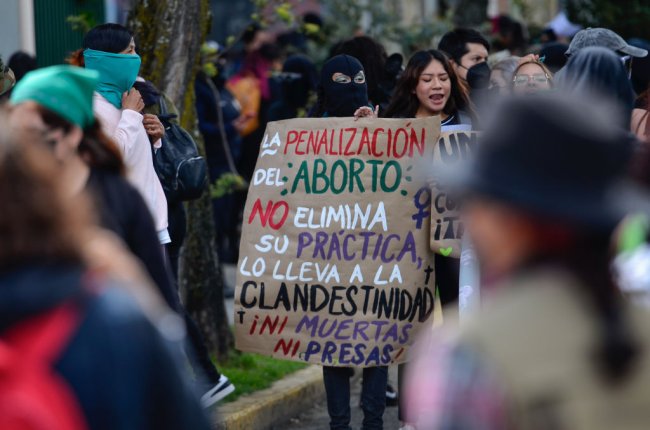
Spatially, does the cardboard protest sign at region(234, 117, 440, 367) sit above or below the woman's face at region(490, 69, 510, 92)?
below

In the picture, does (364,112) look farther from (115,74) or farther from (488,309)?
(488,309)

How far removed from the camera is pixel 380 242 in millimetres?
6859

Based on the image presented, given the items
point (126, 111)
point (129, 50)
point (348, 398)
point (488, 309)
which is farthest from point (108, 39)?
point (488, 309)

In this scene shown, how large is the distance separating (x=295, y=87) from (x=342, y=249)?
471 centimetres

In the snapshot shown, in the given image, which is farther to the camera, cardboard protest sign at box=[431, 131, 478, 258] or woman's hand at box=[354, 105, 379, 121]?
woman's hand at box=[354, 105, 379, 121]

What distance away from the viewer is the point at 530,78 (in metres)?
7.05

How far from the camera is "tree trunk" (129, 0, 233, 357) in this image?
8.02 meters

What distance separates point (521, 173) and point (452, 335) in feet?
1.07

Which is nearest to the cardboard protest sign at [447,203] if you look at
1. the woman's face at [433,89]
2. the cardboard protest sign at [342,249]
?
the cardboard protest sign at [342,249]

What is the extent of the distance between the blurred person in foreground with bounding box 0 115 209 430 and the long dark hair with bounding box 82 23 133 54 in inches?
150

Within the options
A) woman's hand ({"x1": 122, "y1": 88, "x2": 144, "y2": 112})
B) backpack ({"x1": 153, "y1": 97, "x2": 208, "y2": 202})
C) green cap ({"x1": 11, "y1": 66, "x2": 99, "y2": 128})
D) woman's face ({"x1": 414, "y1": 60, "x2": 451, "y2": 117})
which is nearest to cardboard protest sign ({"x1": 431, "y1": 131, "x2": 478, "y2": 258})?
woman's face ({"x1": 414, "y1": 60, "x2": 451, "y2": 117})

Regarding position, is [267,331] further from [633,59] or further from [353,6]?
[353,6]

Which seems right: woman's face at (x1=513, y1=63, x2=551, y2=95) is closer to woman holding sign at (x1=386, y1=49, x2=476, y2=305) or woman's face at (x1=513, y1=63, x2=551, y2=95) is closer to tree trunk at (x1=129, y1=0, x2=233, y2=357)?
woman holding sign at (x1=386, y1=49, x2=476, y2=305)

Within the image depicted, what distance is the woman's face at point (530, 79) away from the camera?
6992 mm
